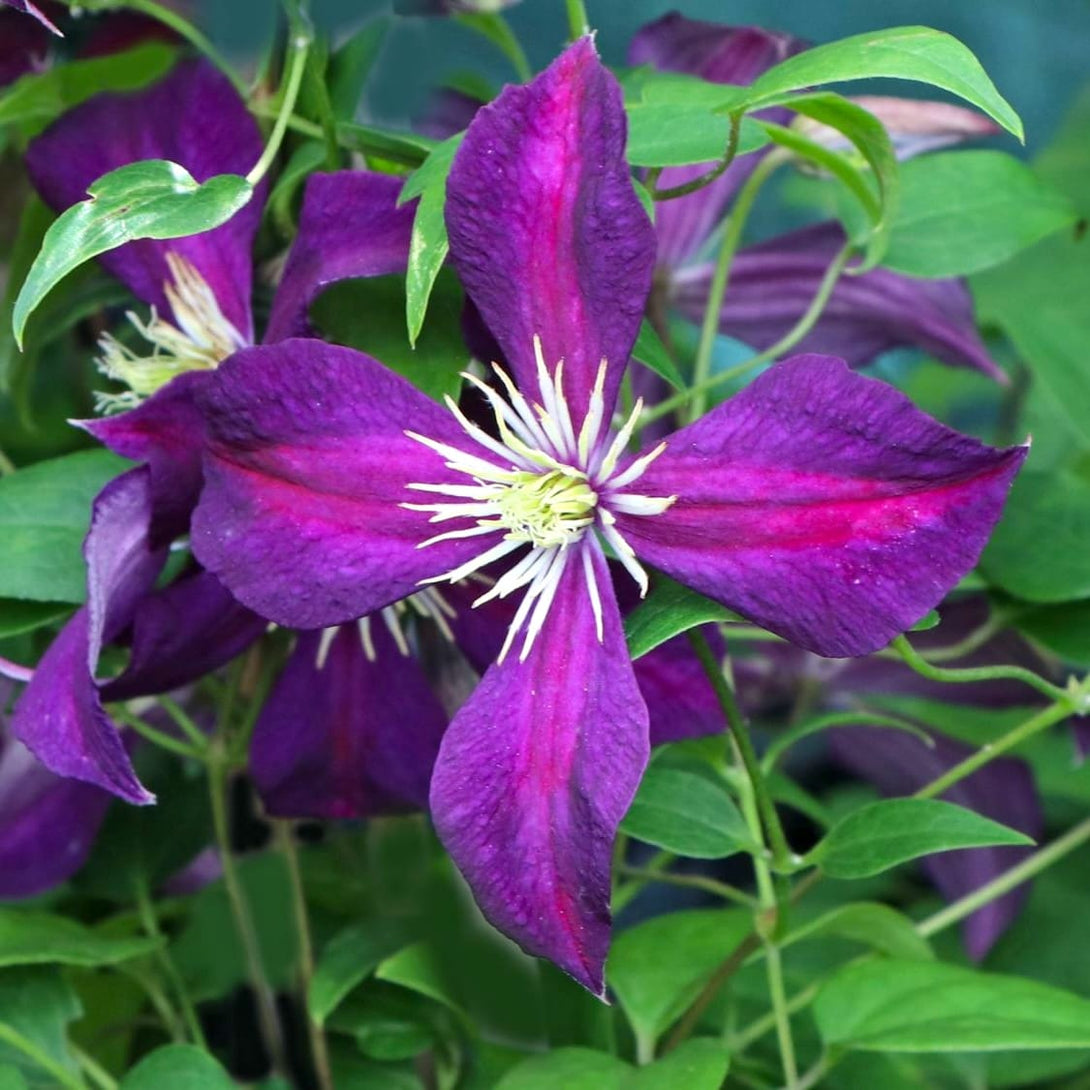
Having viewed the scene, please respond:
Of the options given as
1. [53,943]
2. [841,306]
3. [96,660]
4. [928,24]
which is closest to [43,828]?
[53,943]

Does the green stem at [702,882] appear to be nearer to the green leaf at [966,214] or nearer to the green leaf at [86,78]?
the green leaf at [966,214]

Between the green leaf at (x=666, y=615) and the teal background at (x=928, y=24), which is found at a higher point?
the green leaf at (x=666, y=615)

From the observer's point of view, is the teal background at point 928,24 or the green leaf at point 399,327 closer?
the green leaf at point 399,327

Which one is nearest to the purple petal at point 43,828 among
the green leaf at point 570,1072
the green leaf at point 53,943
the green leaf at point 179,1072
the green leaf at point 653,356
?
the green leaf at point 53,943

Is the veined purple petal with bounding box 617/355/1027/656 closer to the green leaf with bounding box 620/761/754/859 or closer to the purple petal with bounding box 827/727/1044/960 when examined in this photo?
the green leaf with bounding box 620/761/754/859

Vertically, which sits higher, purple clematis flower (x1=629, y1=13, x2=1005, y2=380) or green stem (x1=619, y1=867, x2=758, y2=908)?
purple clematis flower (x1=629, y1=13, x2=1005, y2=380)

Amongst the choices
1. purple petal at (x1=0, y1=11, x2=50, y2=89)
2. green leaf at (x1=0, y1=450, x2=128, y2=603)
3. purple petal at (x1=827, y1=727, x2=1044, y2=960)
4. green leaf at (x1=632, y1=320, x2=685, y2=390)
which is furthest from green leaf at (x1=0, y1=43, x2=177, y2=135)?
purple petal at (x1=827, y1=727, x2=1044, y2=960)

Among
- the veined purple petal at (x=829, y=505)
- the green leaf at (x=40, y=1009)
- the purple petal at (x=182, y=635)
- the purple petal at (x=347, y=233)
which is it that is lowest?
the green leaf at (x=40, y=1009)

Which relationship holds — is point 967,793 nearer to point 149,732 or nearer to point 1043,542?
point 1043,542
